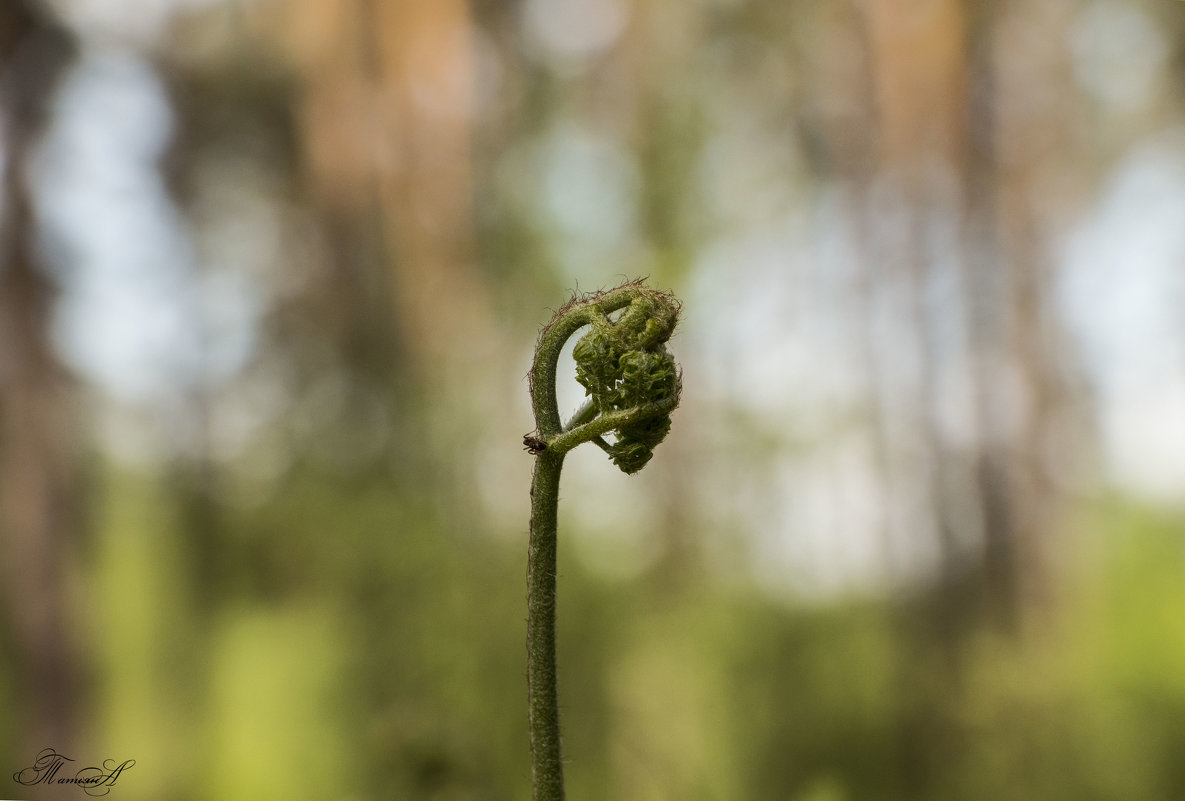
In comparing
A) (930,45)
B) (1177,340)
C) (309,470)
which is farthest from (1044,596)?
(309,470)

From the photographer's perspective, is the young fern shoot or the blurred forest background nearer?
the young fern shoot

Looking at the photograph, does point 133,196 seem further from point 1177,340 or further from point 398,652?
point 1177,340

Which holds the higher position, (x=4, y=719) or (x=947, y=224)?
(x=947, y=224)

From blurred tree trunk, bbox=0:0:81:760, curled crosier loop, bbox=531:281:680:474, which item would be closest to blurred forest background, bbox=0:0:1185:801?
blurred tree trunk, bbox=0:0:81:760

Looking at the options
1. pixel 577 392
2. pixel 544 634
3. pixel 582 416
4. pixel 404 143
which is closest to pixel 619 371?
pixel 582 416

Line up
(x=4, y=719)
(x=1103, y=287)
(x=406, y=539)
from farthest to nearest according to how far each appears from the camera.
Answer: (x=406, y=539)
(x=1103, y=287)
(x=4, y=719)

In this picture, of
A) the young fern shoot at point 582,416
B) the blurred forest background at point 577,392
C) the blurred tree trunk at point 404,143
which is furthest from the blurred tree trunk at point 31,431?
the young fern shoot at point 582,416

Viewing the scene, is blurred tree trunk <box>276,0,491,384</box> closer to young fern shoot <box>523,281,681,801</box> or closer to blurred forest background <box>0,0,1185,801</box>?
blurred forest background <box>0,0,1185,801</box>

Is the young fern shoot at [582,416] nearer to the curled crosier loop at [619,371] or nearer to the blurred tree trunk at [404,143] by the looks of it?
the curled crosier loop at [619,371]
